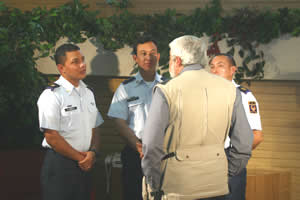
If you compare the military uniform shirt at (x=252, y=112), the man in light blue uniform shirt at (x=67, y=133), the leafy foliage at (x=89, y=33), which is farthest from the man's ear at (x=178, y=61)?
the leafy foliage at (x=89, y=33)

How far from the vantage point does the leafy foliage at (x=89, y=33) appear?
13.0 ft

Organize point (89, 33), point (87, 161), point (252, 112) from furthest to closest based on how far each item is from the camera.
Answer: point (89, 33), point (252, 112), point (87, 161)

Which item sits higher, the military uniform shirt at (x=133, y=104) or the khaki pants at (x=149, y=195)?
the military uniform shirt at (x=133, y=104)

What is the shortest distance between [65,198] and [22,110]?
5.22ft

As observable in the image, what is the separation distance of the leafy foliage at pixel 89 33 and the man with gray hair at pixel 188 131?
203 centimetres

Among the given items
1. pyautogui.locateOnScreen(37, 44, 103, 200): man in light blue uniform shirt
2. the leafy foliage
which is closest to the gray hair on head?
pyautogui.locateOnScreen(37, 44, 103, 200): man in light blue uniform shirt

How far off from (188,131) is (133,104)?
49.9 inches

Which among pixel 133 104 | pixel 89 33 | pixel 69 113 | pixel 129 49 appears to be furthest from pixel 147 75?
pixel 89 33

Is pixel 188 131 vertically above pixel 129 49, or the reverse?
pixel 129 49

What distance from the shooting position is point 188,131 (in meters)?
2.10

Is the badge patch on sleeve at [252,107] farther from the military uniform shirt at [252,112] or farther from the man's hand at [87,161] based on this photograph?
the man's hand at [87,161]

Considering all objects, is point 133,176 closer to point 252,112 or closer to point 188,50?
point 252,112

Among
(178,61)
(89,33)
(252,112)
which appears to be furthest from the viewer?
(89,33)

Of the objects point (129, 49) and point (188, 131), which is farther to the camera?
point (129, 49)
